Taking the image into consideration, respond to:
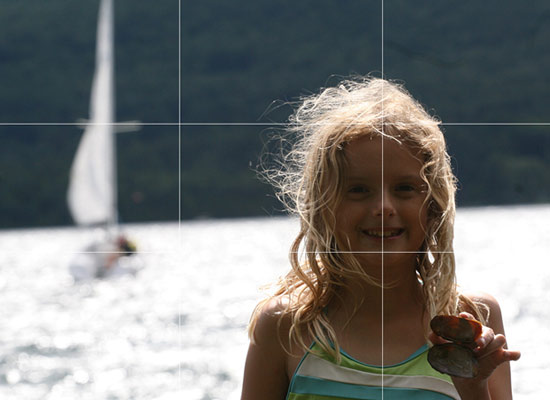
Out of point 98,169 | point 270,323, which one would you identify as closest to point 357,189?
point 270,323

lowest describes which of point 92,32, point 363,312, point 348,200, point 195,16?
point 363,312

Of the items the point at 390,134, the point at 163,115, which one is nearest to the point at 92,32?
the point at 163,115

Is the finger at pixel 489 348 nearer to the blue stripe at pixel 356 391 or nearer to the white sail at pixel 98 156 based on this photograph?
the blue stripe at pixel 356 391

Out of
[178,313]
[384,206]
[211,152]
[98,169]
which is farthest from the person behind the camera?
[211,152]

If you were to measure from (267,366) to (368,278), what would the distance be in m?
0.13

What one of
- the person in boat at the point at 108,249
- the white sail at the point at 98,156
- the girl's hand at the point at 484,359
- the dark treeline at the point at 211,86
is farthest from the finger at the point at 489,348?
the person in boat at the point at 108,249

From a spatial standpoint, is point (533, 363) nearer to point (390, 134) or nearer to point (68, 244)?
Answer: point (390, 134)

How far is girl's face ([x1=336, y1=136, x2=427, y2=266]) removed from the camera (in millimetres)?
706

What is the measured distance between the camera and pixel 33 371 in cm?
575

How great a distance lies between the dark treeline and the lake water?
0.84 meters

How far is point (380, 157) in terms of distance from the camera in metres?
0.72

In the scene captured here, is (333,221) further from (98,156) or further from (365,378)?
(98,156)

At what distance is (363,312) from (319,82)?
13.9 m

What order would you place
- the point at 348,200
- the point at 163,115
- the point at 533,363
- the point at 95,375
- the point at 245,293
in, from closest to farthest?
the point at 348,200, the point at 533,363, the point at 95,375, the point at 245,293, the point at 163,115
